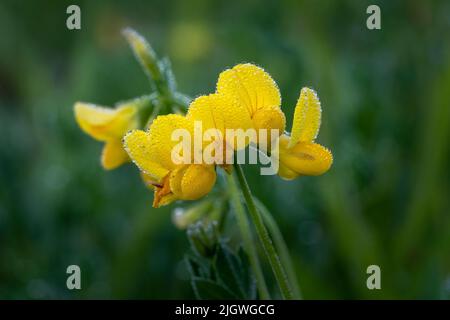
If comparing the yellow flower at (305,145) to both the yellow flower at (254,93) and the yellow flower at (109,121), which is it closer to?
the yellow flower at (254,93)

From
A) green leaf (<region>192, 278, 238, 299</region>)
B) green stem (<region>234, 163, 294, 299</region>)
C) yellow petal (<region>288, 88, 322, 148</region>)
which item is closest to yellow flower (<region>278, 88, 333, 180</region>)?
yellow petal (<region>288, 88, 322, 148</region>)

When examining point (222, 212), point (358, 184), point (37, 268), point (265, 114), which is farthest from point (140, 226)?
point (265, 114)

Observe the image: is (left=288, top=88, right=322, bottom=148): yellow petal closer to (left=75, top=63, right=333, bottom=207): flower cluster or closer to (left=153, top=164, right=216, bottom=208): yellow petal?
(left=75, top=63, right=333, bottom=207): flower cluster

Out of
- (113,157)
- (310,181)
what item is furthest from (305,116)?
(310,181)

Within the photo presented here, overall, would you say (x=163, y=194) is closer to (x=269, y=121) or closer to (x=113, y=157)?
(x=269, y=121)

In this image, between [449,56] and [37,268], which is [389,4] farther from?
[37,268]

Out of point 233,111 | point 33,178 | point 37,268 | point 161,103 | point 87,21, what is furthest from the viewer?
point 87,21

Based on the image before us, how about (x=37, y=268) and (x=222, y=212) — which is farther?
(x=37, y=268)
